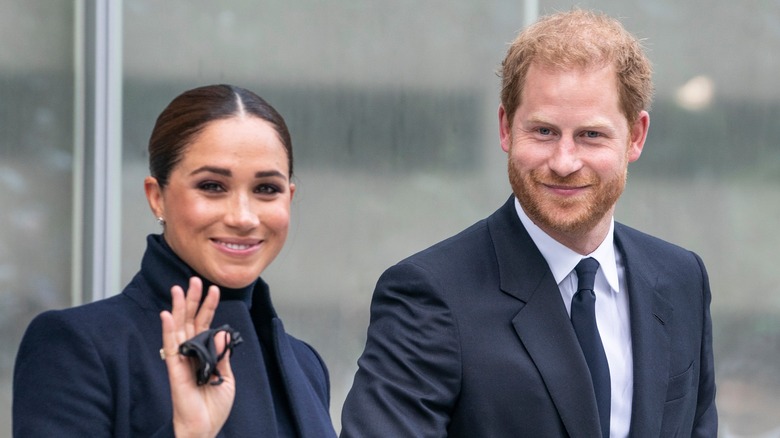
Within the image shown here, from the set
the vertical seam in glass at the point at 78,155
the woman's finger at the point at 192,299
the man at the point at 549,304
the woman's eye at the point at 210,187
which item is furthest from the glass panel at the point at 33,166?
the man at the point at 549,304

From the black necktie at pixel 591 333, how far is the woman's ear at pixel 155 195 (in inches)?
37.2

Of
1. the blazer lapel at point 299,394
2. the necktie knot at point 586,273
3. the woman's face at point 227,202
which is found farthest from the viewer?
the blazer lapel at point 299,394

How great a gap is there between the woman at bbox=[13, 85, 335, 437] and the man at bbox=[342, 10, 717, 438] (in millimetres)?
412

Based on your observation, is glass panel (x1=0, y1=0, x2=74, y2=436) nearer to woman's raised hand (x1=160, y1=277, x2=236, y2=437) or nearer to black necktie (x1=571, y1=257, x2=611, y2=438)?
woman's raised hand (x1=160, y1=277, x2=236, y2=437)

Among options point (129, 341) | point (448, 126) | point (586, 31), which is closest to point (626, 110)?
point (586, 31)

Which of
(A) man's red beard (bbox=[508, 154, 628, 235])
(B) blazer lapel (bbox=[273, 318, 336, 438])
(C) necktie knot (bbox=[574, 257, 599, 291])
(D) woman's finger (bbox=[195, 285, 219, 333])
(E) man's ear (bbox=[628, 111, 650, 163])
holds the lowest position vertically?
(B) blazer lapel (bbox=[273, 318, 336, 438])

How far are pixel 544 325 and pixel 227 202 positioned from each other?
77 centimetres

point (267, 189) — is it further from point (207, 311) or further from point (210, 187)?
point (207, 311)

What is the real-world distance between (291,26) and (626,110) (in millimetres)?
2675

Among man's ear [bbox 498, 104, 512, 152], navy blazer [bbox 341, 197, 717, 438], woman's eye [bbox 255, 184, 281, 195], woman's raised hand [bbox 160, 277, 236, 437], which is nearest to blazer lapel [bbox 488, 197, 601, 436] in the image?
navy blazer [bbox 341, 197, 717, 438]

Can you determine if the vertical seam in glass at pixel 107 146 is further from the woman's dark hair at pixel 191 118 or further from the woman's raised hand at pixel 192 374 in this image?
the woman's raised hand at pixel 192 374

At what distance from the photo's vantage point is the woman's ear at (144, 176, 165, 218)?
2.97 m

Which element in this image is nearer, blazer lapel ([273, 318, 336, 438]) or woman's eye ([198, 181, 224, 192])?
woman's eye ([198, 181, 224, 192])

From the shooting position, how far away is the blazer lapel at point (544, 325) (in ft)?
8.31
